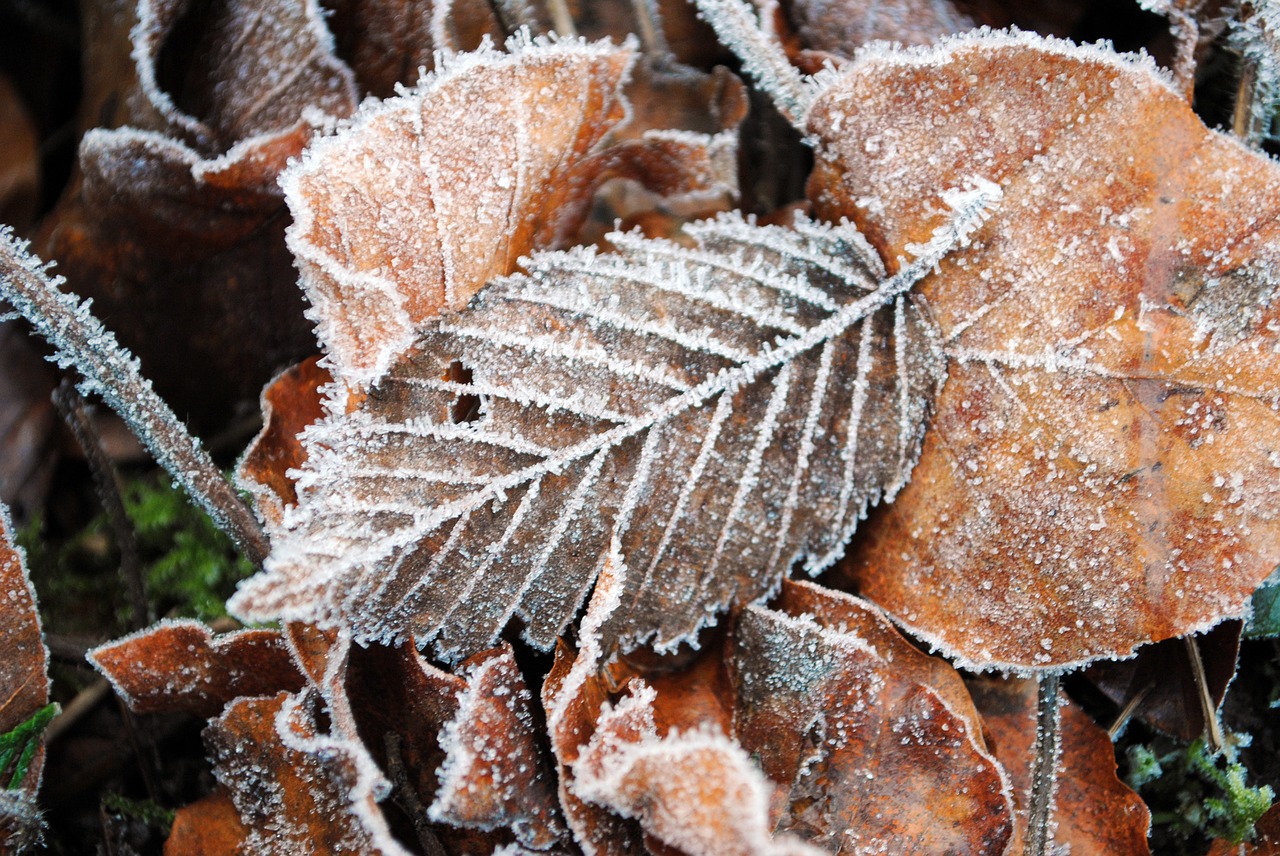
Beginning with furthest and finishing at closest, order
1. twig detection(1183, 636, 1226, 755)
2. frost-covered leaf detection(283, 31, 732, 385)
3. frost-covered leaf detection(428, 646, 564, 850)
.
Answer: twig detection(1183, 636, 1226, 755), frost-covered leaf detection(283, 31, 732, 385), frost-covered leaf detection(428, 646, 564, 850)

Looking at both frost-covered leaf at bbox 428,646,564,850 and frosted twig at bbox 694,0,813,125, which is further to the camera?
frosted twig at bbox 694,0,813,125

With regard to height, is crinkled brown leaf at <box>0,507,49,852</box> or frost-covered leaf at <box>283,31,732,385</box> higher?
frost-covered leaf at <box>283,31,732,385</box>

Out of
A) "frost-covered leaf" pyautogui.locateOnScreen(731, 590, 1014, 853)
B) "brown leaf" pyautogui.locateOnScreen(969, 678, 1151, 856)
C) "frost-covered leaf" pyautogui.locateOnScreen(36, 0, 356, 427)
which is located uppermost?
"frost-covered leaf" pyautogui.locateOnScreen(36, 0, 356, 427)

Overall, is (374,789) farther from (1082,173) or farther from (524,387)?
(1082,173)

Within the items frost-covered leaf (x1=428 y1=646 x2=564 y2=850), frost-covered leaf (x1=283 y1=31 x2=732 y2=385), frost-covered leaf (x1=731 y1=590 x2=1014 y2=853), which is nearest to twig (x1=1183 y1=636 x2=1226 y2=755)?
frost-covered leaf (x1=731 y1=590 x2=1014 y2=853)

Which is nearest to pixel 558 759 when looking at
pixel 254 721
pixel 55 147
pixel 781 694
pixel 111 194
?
pixel 781 694

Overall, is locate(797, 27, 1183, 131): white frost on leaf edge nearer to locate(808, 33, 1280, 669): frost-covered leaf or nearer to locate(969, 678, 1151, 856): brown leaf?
locate(808, 33, 1280, 669): frost-covered leaf

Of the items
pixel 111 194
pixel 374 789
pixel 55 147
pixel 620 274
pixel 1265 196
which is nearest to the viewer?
pixel 374 789
